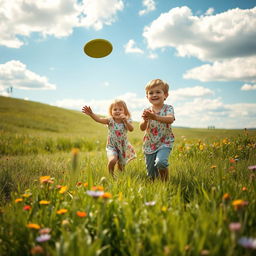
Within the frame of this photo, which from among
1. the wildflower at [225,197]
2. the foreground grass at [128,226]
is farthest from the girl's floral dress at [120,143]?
the wildflower at [225,197]

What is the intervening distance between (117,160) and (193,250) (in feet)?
11.1

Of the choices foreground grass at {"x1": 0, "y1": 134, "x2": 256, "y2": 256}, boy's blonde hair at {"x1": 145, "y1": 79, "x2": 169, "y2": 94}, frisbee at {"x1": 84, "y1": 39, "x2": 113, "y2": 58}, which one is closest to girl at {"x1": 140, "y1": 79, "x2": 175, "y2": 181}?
boy's blonde hair at {"x1": 145, "y1": 79, "x2": 169, "y2": 94}

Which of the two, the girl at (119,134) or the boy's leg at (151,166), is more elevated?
the girl at (119,134)

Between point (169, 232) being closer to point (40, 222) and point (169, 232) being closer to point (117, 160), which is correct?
point (40, 222)

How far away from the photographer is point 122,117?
4574 mm

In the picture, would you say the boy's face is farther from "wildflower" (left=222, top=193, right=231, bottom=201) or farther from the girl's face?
"wildflower" (left=222, top=193, right=231, bottom=201)

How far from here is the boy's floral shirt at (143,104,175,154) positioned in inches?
166

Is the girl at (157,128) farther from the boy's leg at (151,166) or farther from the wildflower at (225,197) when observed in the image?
the wildflower at (225,197)

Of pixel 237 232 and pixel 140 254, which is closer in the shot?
pixel 237 232

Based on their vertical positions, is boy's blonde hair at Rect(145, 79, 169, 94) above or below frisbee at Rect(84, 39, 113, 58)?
below

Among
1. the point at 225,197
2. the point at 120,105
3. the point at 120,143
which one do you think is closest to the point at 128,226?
the point at 225,197

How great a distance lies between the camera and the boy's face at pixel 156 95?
4090 mm

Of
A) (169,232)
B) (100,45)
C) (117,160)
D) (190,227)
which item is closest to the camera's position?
(169,232)

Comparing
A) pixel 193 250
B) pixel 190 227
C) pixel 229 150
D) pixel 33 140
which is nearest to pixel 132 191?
pixel 190 227
